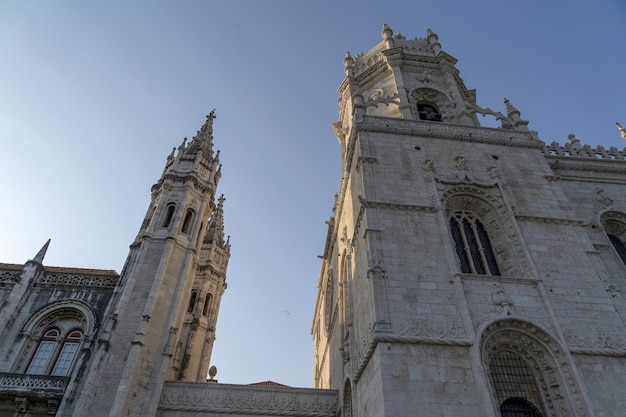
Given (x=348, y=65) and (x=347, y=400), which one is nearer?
(x=347, y=400)

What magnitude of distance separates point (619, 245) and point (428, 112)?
10.3 m

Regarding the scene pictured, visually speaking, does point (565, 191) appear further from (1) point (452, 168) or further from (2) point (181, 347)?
(2) point (181, 347)

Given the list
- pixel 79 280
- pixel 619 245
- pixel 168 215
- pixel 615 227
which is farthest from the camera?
pixel 168 215

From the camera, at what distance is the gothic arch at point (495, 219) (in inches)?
561

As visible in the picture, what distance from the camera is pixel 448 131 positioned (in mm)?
18281

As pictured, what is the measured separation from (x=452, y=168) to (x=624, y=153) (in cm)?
1043

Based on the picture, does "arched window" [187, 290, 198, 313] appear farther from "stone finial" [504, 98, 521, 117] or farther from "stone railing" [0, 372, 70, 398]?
"stone finial" [504, 98, 521, 117]

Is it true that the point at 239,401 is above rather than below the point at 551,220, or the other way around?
below

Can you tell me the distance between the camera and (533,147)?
59.3 ft

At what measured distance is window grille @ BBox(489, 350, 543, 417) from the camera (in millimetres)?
11367

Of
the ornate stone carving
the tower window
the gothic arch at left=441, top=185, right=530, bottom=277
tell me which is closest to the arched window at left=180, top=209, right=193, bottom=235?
the ornate stone carving

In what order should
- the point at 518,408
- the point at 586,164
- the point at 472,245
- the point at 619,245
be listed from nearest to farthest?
the point at 518,408 < the point at 472,245 < the point at 619,245 < the point at 586,164

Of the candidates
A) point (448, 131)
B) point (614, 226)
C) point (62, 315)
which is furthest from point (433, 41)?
point (62, 315)

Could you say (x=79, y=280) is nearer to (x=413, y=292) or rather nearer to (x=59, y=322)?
(x=59, y=322)
